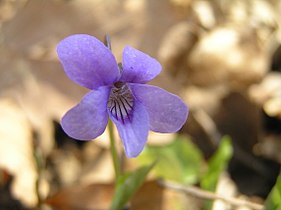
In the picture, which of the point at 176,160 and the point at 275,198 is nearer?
the point at 275,198

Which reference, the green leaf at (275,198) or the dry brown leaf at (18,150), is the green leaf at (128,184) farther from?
the dry brown leaf at (18,150)

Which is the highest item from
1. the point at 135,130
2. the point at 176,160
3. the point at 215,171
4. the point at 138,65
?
the point at 138,65

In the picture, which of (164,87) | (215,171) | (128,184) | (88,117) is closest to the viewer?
(88,117)

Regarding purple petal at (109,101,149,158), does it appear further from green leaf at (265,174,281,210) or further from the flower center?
green leaf at (265,174,281,210)

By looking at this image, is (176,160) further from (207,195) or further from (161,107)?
(161,107)

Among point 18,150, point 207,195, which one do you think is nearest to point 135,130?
point 207,195

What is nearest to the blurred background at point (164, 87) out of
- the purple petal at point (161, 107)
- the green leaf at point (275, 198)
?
the green leaf at point (275, 198)

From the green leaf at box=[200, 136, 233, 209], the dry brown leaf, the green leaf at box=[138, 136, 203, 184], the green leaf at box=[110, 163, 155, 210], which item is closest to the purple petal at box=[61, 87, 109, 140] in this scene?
the green leaf at box=[110, 163, 155, 210]

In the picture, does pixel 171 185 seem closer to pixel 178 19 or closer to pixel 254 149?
pixel 254 149
